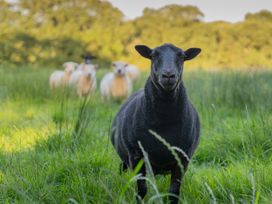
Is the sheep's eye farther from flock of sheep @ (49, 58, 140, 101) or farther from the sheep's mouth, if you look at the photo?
flock of sheep @ (49, 58, 140, 101)

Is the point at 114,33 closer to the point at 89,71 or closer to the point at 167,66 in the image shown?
the point at 89,71

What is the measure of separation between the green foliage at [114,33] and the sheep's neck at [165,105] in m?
24.9

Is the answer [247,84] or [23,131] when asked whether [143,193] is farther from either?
[247,84]

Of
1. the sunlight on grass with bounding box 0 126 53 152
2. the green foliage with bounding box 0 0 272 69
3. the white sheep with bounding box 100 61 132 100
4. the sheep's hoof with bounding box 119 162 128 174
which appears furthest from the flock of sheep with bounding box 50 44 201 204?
the green foliage with bounding box 0 0 272 69

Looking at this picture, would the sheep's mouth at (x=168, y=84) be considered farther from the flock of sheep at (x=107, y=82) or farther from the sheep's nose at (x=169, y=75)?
the flock of sheep at (x=107, y=82)

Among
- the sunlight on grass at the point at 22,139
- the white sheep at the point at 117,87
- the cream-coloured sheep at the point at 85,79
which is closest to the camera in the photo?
the sunlight on grass at the point at 22,139

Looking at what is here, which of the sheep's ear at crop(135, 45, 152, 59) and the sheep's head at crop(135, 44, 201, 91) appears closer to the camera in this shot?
the sheep's head at crop(135, 44, 201, 91)

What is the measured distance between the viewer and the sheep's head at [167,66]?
270cm

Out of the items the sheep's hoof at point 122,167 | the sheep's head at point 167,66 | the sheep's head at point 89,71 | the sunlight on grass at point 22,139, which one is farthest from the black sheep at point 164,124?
the sheep's head at point 89,71

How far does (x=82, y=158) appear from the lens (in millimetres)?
3387

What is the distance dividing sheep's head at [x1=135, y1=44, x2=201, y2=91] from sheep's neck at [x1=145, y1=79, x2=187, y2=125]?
91 millimetres

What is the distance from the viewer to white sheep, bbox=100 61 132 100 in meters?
10.5

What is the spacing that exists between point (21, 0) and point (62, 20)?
3.57 meters

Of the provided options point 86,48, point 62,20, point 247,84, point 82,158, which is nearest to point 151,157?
point 82,158
